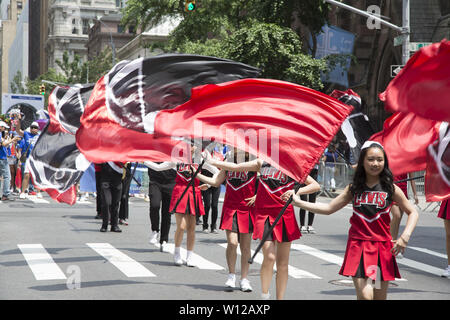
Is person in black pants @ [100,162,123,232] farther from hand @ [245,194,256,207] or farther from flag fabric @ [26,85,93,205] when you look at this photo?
hand @ [245,194,256,207]

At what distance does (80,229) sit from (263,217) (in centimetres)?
784

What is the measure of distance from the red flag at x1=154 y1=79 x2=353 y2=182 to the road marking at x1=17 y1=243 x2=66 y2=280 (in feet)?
8.36

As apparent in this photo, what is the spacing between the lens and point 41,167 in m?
12.2

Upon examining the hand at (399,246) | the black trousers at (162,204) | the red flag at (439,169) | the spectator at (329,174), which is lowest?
the spectator at (329,174)

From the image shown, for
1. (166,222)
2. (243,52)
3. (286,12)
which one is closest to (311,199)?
(166,222)

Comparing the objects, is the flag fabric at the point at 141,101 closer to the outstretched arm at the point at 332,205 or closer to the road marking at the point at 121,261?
the road marking at the point at 121,261

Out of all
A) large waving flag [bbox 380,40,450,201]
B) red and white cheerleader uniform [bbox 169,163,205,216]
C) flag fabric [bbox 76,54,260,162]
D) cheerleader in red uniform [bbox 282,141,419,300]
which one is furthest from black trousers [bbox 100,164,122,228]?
large waving flag [bbox 380,40,450,201]

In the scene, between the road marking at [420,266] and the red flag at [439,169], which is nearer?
the red flag at [439,169]

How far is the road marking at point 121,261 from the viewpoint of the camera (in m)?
9.74

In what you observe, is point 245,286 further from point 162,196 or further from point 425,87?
point 162,196

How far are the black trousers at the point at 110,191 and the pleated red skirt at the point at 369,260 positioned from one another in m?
8.82

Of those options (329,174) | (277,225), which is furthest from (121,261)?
(329,174)

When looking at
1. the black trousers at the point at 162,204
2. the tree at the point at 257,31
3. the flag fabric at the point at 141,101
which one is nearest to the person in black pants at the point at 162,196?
the black trousers at the point at 162,204

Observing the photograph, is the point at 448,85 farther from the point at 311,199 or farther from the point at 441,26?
the point at 441,26
